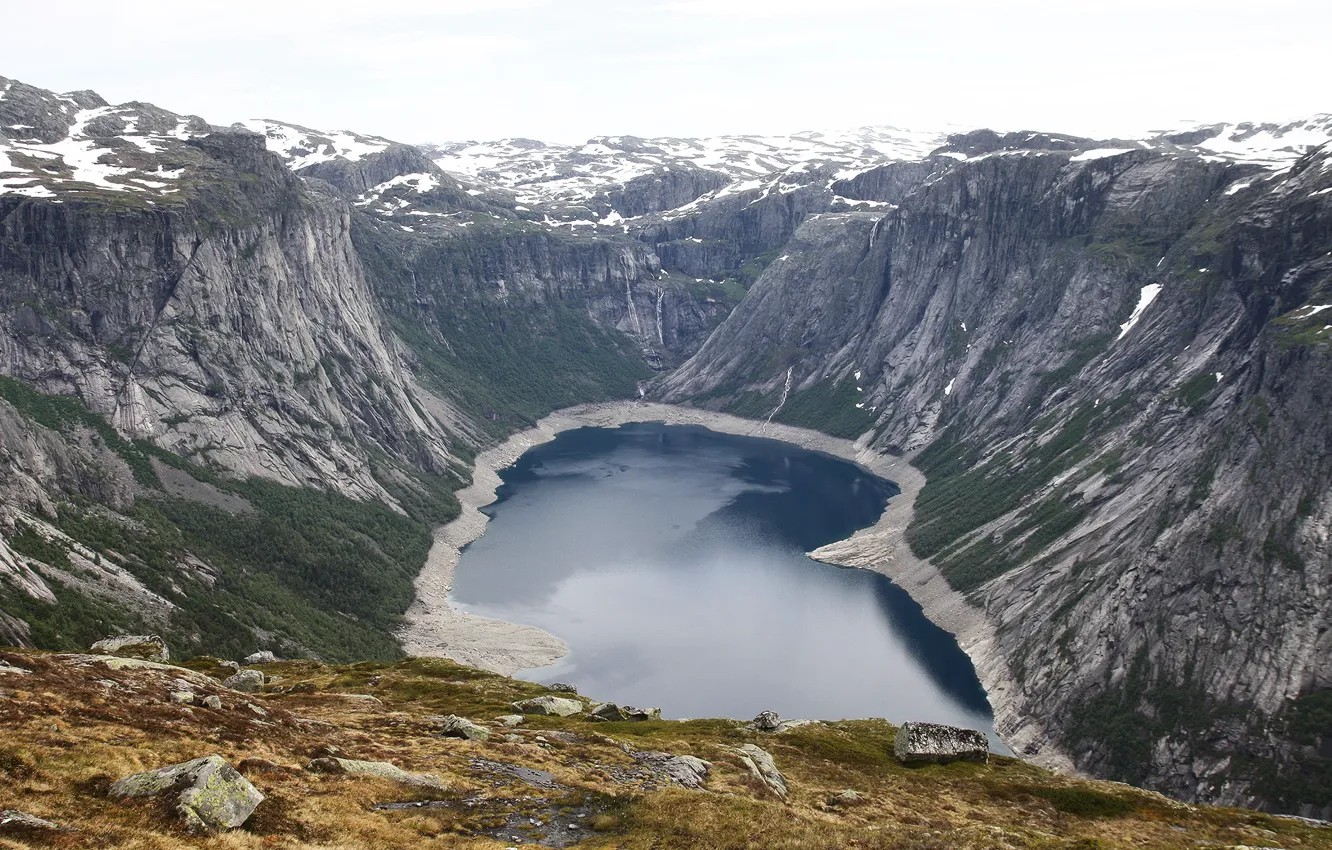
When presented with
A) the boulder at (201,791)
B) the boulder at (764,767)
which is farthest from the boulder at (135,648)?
the boulder at (764,767)

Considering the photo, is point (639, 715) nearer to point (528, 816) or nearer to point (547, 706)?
point (547, 706)

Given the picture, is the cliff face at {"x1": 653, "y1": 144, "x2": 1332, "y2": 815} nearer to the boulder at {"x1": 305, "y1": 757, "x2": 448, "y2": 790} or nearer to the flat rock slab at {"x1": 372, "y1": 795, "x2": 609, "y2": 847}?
the flat rock slab at {"x1": 372, "y1": 795, "x2": 609, "y2": 847}

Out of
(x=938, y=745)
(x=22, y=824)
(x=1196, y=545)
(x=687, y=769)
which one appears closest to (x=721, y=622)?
(x=1196, y=545)

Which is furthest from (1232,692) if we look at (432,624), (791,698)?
(432,624)

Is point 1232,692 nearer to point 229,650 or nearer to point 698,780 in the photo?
point 698,780

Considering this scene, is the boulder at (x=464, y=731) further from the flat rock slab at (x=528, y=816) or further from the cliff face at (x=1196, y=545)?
the cliff face at (x=1196, y=545)

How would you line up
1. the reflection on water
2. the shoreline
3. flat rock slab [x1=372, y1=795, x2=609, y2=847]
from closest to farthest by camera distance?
flat rock slab [x1=372, y1=795, x2=609, y2=847] < the shoreline < the reflection on water

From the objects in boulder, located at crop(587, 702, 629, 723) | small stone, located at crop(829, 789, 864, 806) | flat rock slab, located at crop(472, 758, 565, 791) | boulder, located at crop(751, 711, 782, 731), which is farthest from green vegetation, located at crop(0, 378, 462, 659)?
small stone, located at crop(829, 789, 864, 806)
